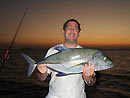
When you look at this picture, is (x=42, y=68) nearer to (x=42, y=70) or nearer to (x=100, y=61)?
(x=42, y=70)

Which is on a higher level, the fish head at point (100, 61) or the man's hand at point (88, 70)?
the fish head at point (100, 61)

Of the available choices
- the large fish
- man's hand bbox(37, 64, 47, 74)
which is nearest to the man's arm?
man's hand bbox(37, 64, 47, 74)

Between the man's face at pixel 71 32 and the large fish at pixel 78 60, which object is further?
the man's face at pixel 71 32

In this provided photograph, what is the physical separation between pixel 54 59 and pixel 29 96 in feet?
26.2

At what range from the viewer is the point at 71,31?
3113 millimetres

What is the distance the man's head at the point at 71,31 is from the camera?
311cm

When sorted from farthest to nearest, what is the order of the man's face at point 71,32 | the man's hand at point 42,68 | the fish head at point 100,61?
1. the man's face at point 71,32
2. the man's hand at point 42,68
3. the fish head at point 100,61

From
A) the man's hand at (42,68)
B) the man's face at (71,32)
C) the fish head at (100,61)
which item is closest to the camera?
the fish head at (100,61)

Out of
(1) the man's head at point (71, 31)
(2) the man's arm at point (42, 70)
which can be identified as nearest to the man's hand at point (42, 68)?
(2) the man's arm at point (42, 70)

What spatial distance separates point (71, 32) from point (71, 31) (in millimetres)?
23

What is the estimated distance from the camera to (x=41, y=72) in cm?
302

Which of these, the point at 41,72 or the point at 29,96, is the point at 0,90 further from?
the point at 41,72

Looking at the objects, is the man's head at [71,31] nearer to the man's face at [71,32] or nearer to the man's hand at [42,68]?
the man's face at [71,32]

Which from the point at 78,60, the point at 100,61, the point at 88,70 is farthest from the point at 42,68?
the point at 100,61
